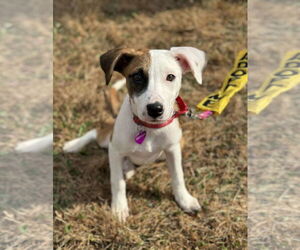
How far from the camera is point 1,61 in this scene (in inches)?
263

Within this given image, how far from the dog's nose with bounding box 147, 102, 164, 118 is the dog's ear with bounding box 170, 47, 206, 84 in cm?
45

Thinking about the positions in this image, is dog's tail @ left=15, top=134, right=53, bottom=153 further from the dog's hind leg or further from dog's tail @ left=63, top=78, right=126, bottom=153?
the dog's hind leg

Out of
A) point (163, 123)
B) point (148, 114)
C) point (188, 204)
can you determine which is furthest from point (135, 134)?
point (188, 204)

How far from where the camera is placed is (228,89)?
14.3 feet

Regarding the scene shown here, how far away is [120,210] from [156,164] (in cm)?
78

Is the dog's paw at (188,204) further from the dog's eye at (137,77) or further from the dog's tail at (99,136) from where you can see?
the dog's eye at (137,77)

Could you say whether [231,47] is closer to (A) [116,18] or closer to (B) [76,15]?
(A) [116,18]

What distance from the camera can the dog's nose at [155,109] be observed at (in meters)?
3.43

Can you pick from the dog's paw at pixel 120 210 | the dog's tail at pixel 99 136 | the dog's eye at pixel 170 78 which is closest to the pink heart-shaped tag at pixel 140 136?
the dog's eye at pixel 170 78

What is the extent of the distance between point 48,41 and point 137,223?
12.3ft

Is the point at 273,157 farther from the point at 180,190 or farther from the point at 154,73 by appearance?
the point at 154,73

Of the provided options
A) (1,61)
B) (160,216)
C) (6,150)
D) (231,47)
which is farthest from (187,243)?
(1,61)

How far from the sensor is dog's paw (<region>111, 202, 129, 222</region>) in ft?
14.4

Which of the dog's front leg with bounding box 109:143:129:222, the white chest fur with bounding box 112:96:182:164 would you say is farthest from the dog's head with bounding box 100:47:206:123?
the dog's front leg with bounding box 109:143:129:222
